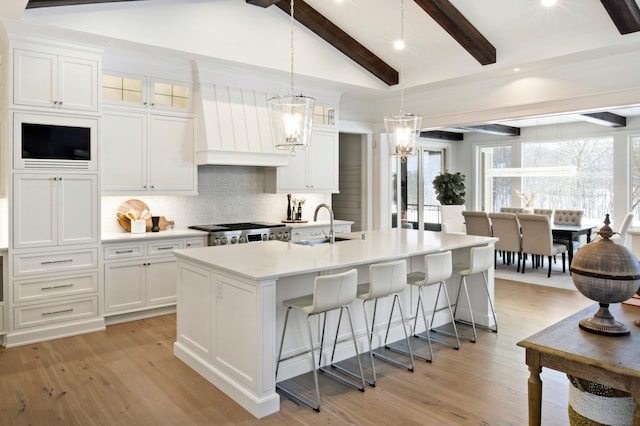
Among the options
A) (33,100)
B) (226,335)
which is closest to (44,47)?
(33,100)

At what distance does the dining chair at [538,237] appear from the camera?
7.20 metres

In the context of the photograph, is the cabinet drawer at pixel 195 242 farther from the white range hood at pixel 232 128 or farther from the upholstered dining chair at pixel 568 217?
the upholstered dining chair at pixel 568 217

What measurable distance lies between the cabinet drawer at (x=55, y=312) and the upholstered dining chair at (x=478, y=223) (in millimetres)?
5947

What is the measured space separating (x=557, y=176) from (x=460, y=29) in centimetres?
528

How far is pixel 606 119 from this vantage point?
8.25 m

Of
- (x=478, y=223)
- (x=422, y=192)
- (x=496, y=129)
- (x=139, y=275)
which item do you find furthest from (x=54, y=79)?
(x=496, y=129)

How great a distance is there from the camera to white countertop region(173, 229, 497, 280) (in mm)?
3098

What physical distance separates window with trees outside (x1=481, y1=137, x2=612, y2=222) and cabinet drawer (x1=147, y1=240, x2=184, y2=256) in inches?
265

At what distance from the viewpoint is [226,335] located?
3.23m

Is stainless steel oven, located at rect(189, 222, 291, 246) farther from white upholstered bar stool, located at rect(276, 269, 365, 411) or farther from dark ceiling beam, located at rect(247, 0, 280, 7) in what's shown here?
dark ceiling beam, located at rect(247, 0, 280, 7)

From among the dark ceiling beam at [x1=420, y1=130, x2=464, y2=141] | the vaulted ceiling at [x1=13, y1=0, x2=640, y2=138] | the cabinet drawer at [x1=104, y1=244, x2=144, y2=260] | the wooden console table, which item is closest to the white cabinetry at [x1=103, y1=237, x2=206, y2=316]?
the cabinet drawer at [x1=104, y1=244, x2=144, y2=260]

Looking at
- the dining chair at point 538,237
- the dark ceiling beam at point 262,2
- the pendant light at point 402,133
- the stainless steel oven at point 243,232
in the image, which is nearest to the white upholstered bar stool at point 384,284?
the pendant light at point 402,133

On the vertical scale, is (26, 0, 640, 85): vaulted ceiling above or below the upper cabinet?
above

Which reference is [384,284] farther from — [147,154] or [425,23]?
[425,23]
